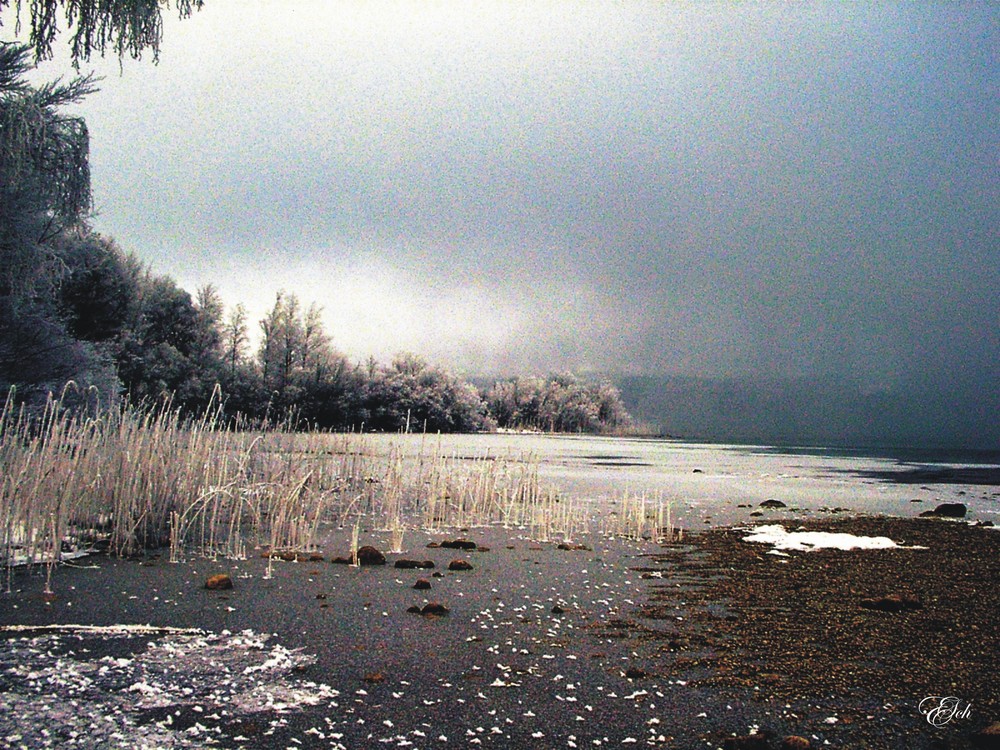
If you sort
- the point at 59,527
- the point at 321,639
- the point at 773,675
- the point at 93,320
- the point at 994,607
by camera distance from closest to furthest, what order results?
1. the point at 773,675
2. the point at 321,639
3. the point at 994,607
4. the point at 59,527
5. the point at 93,320

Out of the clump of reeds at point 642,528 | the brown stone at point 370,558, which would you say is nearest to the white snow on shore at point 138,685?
the brown stone at point 370,558

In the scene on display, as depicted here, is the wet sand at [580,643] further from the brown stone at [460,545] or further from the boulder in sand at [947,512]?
the boulder in sand at [947,512]

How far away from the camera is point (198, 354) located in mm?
43281

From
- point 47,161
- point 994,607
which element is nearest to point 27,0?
point 47,161

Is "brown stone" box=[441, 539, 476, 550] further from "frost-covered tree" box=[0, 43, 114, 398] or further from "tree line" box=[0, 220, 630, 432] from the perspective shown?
"frost-covered tree" box=[0, 43, 114, 398]

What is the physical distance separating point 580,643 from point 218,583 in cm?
303

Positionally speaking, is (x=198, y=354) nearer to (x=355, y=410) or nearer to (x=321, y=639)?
(x=355, y=410)

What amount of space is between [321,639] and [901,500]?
15.7m

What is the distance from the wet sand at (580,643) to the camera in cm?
345

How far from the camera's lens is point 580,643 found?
15.8 ft

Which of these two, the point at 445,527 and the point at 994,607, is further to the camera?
the point at 445,527

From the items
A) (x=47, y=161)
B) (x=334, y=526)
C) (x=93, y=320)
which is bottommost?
(x=334, y=526)

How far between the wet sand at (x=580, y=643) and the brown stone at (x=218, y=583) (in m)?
0.09

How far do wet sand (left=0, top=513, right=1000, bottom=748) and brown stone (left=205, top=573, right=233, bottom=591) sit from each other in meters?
0.09
